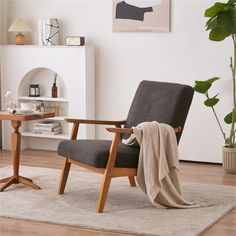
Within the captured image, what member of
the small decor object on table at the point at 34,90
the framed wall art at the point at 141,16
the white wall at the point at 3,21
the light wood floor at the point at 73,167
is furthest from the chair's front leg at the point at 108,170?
the white wall at the point at 3,21

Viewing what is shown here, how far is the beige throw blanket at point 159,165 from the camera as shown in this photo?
14.6ft

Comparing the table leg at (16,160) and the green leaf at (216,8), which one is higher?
the green leaf at (216,8)

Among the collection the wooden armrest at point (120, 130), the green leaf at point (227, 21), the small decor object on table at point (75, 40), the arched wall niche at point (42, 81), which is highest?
the green leaf at point (227, 21)

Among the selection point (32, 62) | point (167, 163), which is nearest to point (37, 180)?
point (167, 163)

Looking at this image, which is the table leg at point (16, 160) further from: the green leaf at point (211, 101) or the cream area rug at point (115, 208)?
the green leaf at point (211, 101)

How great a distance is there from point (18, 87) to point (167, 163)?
9.22 feet

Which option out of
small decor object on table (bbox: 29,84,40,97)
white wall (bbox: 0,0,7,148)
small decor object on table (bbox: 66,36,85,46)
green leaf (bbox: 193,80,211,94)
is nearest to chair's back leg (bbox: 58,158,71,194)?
green leaf (bbox: 193,80,211,94)

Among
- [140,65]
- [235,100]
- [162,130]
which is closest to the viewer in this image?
[162,130]

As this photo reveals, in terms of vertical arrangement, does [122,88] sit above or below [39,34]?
below

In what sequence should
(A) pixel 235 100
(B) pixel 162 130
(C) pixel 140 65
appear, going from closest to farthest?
(B) pixel 162 130
(A) pixel 235 100
(C) pixel 140 65

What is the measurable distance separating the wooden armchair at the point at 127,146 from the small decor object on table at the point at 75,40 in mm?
1584

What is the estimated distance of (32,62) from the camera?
6773 mm

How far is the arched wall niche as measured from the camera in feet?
22.5

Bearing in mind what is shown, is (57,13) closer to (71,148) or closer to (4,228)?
(71,148)
